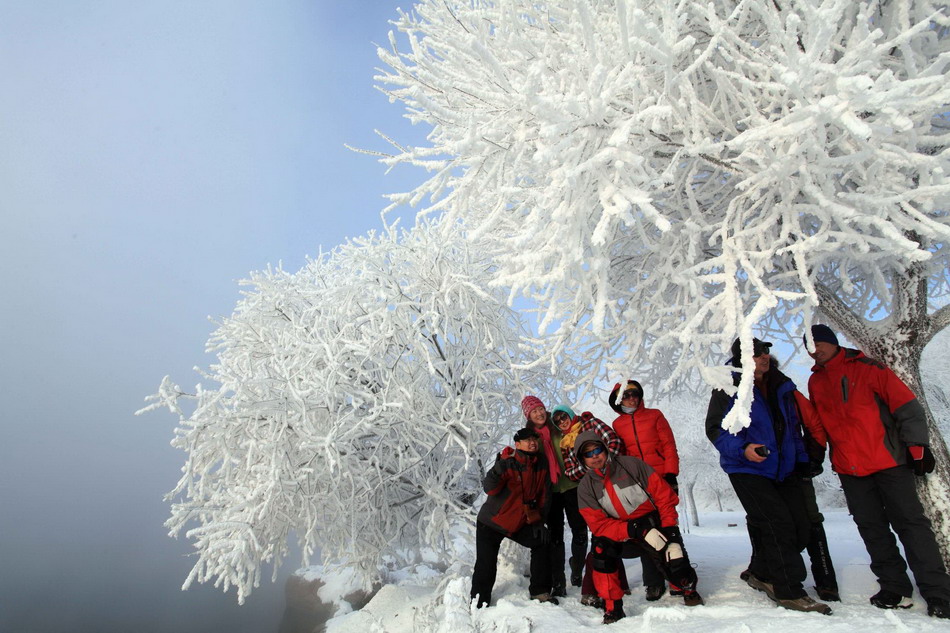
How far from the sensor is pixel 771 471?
3.54 meters

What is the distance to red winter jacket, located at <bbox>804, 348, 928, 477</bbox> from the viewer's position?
3.20m

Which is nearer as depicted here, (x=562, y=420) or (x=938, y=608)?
(x=938, y=608)

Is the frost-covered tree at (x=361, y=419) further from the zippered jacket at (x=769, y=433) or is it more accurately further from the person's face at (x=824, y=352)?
the person's face at (x=824, y=352)

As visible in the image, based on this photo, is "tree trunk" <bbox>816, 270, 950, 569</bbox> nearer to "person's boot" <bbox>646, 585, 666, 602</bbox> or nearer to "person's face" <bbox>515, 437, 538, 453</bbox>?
"person's boot" <bbox>646, 585, 666, 602</bbox>

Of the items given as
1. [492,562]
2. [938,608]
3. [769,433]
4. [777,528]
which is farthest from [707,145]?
[492,562]

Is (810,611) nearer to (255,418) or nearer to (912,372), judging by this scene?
(912,372)

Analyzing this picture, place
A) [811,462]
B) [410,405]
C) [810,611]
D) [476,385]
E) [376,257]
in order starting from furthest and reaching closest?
[376,257] < [476,385] < [410,405] < [811,462] < [810,611]

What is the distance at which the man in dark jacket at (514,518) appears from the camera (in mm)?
4355

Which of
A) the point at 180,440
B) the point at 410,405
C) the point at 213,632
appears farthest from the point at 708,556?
the point at 213,632

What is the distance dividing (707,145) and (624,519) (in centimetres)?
259

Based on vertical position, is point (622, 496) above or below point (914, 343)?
below

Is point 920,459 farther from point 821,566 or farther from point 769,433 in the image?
point 821,566

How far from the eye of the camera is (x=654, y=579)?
4035 mm

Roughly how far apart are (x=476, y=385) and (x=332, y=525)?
→ 2.63 meters
